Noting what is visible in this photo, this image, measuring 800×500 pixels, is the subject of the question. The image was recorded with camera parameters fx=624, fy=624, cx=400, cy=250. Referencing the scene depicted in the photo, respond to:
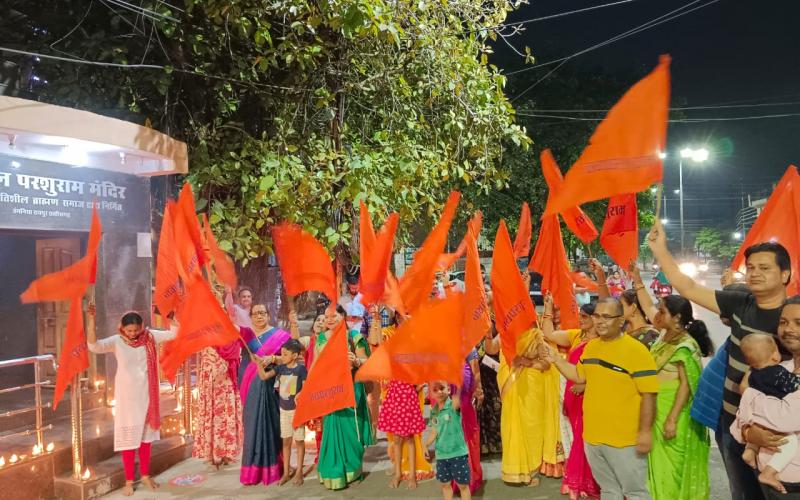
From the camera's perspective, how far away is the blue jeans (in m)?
3.62

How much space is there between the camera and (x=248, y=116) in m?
9.00

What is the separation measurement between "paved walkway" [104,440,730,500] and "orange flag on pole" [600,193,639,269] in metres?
2.15

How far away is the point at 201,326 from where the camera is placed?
518 cm

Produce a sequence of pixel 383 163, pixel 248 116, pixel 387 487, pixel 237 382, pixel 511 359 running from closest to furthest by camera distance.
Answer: pixel 511 359 < pixel 387 487 < pixel 237 382 < pixel 383 163 < pixel 248 116

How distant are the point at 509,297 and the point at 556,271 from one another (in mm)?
1036

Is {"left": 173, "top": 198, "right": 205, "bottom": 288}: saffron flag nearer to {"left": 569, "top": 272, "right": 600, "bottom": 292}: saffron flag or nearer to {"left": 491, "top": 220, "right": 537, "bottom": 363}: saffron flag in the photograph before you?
{"left": 491, "top": 220, "right": 537, "bottom": 363}: saffron flag

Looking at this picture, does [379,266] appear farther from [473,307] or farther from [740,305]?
[740,305]

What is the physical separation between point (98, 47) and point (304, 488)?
19.4ft

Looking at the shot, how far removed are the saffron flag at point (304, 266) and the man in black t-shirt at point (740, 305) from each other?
10.4 ft

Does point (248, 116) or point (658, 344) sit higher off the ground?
point (248, 116)

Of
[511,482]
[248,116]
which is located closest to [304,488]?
[511,482]

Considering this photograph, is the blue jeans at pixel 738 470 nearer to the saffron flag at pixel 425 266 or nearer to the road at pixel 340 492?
the road at pixel 340 492

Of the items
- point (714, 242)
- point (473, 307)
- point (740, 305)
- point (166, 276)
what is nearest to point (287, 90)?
point (166, 276)

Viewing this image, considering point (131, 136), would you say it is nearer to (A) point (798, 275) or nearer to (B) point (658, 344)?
(B) point (658, 344)
